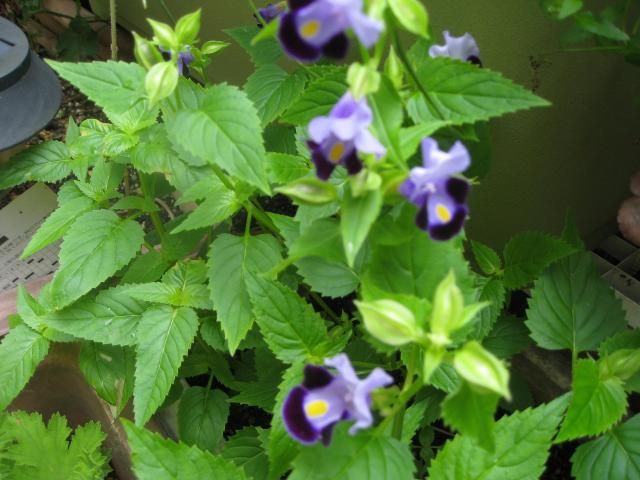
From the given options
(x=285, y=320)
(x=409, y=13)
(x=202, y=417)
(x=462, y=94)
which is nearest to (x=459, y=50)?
(x=462, y=94)

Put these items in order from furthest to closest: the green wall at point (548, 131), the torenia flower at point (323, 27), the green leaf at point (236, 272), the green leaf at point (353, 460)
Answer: the green wall at point (548, 131)
the green leaf at point (236, 272)
the green leaf at point (353, 460)
the torenia flower at point (323, 27)

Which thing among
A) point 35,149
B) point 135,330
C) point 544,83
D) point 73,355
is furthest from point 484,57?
point 73,355

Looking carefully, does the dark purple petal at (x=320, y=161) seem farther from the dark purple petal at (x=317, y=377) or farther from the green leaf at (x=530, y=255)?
the green leaf at (x=530, y=255)

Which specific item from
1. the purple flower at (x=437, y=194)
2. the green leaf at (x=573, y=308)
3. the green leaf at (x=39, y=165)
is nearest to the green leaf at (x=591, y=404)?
the green leaf at (x=573, y=308)

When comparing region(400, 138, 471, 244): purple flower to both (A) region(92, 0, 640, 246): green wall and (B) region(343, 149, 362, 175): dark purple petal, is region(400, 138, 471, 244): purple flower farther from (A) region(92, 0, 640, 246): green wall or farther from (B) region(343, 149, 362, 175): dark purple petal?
(A) region(92, 0, 640, 246): green wall

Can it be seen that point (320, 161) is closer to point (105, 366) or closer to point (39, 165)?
point (105, 366)

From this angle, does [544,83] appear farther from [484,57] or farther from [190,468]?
[190,468]

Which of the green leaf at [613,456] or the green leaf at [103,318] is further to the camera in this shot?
the green leaf at [103,318]
